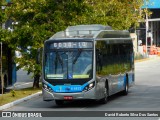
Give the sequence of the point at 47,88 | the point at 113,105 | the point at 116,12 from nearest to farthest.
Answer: the point at 47,88 → the point at 113,105 → the point at 116,12


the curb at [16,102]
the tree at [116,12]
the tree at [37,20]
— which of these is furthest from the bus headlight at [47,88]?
the tree at [116,12]

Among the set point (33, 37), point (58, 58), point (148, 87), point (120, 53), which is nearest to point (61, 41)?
point (58, 58)

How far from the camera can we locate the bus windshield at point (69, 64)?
2056cm

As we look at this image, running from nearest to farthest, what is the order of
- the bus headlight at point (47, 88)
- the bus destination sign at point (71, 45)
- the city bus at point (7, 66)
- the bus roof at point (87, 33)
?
the bus headlight at point (47, 88), the bus destination sign at point (71, 45), the bus roof at point (87, 33), the city bus at point (7, 66)

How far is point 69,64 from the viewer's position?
67.8 feet

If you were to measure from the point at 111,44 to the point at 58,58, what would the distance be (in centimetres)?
336

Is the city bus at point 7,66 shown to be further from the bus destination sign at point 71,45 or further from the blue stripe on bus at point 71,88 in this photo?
the blue stripe on bus at point 71,88

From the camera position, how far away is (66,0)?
29656mm

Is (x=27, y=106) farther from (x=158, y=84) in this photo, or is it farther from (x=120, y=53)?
(x=158, y=84)

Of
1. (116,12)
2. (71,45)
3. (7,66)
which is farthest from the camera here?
(116,12)

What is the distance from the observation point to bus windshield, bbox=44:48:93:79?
20562mm

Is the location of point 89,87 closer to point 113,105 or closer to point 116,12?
point 113,105

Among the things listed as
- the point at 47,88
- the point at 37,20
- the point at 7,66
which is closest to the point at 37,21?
the point at 37,20

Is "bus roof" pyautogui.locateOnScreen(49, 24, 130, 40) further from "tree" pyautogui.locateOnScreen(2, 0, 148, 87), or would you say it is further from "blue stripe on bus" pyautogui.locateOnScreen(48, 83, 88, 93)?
"tree" pyautogui.locateOnScreen(2, 0, 148, 87)
